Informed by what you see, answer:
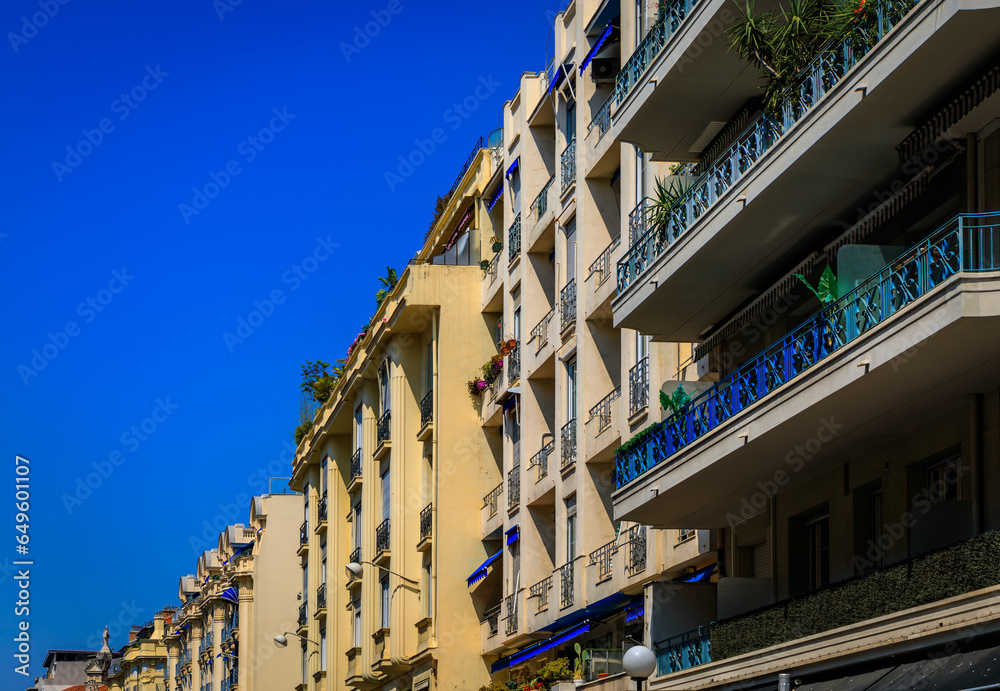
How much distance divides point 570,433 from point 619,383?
186 centimetres

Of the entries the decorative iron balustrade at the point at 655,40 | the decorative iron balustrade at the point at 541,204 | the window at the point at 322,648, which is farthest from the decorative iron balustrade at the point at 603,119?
the window at the point at 322,648

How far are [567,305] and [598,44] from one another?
17.6 feet

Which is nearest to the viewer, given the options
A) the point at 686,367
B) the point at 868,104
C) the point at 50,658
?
the point at 868,104

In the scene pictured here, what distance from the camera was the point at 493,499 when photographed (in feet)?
120

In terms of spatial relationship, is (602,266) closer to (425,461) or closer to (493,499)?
(493,499)

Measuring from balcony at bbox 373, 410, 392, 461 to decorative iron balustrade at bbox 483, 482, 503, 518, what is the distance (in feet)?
16.9

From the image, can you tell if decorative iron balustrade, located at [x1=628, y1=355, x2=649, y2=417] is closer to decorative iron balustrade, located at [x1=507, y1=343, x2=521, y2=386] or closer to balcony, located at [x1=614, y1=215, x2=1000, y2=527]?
balcony, located at [x1=614, y1=215, x2=1000, y2=527]

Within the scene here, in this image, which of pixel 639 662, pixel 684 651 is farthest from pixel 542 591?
pixel 639 662

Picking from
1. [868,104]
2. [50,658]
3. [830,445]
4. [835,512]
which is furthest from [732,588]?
[50,658]

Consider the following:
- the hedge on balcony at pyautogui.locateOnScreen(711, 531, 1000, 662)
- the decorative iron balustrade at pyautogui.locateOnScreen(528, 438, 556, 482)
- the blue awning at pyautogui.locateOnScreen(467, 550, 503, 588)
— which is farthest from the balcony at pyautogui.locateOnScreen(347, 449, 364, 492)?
the hedge on balcony at pyautogui.locateOnScreen(711, 531, 1000, 662)

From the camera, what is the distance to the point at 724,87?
2175cm

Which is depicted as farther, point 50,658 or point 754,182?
point 50,658

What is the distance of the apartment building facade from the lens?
14445 mm

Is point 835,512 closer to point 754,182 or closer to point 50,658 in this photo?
point 754,182
